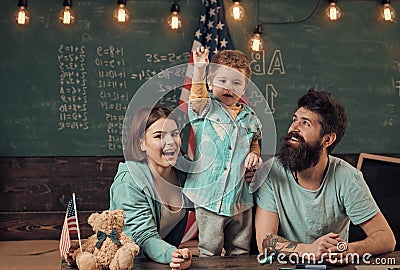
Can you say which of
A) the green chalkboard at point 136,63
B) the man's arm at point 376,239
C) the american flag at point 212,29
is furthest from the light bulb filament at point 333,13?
the man's arm at point 376,239

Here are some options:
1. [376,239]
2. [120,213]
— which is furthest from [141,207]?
[376,239]

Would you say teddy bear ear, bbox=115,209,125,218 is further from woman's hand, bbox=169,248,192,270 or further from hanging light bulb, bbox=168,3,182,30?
hanging light bulb, bbox=168,3,182,30

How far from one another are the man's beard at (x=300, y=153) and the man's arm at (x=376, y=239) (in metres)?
0.35

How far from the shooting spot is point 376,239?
270cm

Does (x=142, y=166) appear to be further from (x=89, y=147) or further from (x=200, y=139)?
(x=89, y=147)

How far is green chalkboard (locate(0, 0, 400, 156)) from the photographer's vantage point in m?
5.45

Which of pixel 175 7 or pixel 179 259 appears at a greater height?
pixel 175 7

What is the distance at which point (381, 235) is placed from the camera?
2711mm

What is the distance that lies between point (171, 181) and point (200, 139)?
213mm

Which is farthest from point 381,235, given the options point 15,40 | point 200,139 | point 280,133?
point 15,40

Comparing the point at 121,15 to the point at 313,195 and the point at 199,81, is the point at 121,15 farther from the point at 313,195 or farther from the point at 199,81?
the point at 313,195

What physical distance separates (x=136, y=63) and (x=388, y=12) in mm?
2209

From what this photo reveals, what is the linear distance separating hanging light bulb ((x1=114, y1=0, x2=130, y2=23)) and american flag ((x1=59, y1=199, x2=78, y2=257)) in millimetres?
2956

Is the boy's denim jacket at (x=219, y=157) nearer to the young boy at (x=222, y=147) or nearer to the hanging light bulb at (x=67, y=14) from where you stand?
the young boy at (x=222, y=147)
